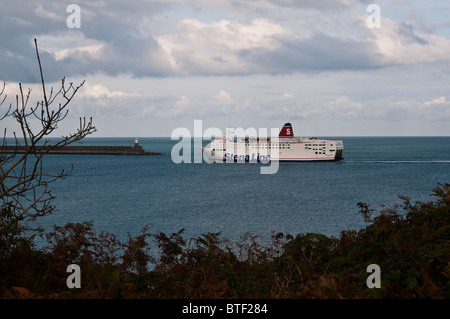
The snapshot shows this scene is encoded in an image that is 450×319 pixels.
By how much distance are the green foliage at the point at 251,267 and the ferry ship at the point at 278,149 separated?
8588cm

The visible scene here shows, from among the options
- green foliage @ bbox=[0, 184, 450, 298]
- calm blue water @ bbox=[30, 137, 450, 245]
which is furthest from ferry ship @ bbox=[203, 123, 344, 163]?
green foliage @ bbox=[0, 184, 450, 298]

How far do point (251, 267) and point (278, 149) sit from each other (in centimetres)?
8768

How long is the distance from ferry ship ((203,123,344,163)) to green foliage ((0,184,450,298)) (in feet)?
282

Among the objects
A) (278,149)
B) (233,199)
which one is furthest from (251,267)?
(278,149)

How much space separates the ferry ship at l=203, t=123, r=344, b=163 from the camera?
9194cm

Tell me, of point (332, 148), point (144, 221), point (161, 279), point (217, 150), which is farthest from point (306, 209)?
point (217, 150)

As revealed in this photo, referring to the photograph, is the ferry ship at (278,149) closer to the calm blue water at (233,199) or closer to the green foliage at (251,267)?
the calm blue water at (233,199)

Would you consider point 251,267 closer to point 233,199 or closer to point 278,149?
point 233,199

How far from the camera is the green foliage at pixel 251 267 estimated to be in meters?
4.43

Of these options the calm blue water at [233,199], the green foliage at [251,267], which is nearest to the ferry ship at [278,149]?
the calm blue water at [233,199]

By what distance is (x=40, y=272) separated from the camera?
5.59 metres
